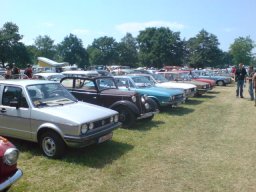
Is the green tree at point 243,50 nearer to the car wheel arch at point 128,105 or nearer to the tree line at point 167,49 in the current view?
the tree line at point 167,49

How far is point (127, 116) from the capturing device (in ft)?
32.4

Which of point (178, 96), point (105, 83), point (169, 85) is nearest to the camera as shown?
point (105, 83)

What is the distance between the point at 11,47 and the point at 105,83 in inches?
2278

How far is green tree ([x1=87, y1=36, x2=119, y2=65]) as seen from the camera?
106 meters

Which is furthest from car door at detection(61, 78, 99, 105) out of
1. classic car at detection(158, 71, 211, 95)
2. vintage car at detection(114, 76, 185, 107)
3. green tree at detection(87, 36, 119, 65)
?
green tree at detection(87, 36, 119, 65)

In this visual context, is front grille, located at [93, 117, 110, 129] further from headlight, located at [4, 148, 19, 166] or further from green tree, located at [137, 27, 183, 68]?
green tree, located at [137, 27, 183, 68]

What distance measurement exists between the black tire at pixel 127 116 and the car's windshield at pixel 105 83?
41.6 inches

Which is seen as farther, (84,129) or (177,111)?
(177,111)

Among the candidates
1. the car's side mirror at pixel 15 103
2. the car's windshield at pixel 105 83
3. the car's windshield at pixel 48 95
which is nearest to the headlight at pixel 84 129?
the car's windshield at pixel 48 95

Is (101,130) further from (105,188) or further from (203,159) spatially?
(203,159)

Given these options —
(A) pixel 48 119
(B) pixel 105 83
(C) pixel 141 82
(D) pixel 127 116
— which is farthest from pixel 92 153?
(C) pixel 141 82

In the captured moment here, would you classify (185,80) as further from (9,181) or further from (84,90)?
(9,181)

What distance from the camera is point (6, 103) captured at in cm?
716

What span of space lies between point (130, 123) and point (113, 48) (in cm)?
9972
